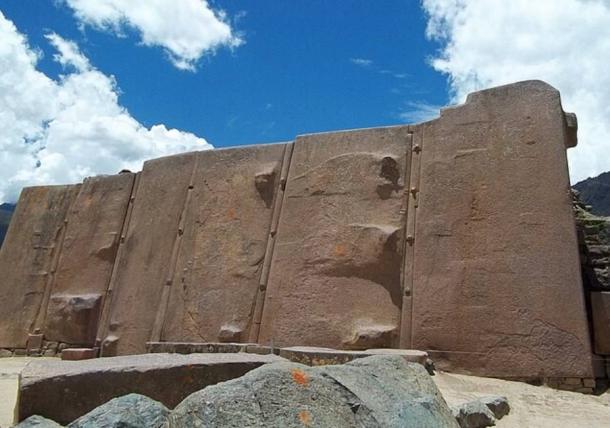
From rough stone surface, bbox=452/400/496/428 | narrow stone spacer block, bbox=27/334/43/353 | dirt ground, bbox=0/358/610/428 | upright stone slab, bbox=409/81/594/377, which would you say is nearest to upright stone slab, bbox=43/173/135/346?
narrow stone spacer block, bbox=27/334/43/353

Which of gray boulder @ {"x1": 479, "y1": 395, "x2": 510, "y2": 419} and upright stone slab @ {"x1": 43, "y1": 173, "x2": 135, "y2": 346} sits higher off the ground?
upright stone slab @ {"x1": 43, "y1": 173, "x2": 135, "y2": 346}

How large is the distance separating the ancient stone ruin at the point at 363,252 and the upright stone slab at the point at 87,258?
0.08ft

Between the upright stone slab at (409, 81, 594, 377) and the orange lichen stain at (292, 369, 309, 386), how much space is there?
10.8 ft

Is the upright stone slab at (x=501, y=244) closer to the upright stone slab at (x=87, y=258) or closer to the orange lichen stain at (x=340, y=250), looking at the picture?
the orange lichen stain at (x=340, y=250)

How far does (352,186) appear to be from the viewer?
6887 mm

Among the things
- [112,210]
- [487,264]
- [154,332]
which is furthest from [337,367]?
A: [112,210]

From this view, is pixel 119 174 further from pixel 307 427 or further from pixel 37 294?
pixel 307 427

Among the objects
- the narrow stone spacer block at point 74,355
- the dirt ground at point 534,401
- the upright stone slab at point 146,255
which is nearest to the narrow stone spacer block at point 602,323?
the dirt ground at point 534,401

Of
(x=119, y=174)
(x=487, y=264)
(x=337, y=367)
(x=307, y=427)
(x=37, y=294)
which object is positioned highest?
(x=119, y=174)

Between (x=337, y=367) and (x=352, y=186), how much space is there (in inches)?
151

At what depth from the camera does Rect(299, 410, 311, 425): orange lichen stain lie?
240 centimetres

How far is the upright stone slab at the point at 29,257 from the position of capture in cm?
934

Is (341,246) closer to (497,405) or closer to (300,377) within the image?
(497,405)

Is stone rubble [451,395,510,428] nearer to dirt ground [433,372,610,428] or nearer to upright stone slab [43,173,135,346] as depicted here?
dirt ground [433,372,610,428]
